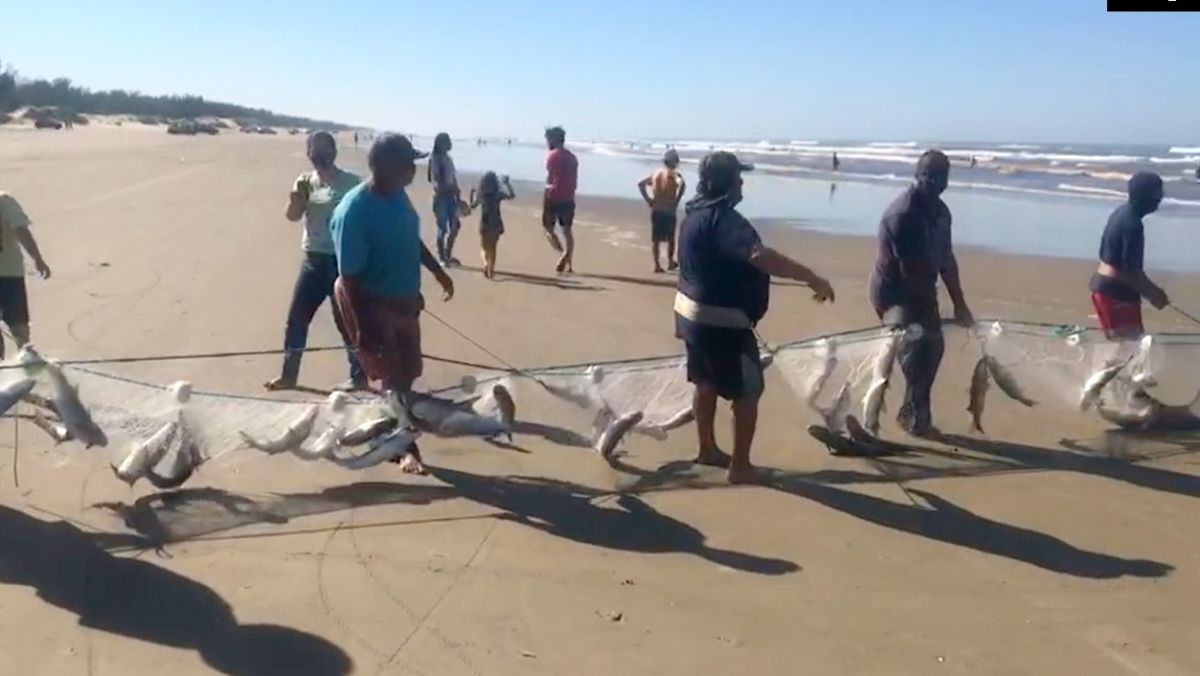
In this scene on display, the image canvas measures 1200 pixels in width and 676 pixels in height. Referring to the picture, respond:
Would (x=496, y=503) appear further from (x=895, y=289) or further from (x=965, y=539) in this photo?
(x=895, y=289)

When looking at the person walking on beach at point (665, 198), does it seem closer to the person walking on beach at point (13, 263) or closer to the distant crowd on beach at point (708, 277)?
the distant crowd on beach at point (708, 277)

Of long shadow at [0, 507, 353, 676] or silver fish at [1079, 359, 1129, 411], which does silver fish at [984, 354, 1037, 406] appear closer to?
silver fish at [1079, 359, 1129, 411]

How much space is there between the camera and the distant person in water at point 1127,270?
7.39 m

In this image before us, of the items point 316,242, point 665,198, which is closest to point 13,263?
point 316,242

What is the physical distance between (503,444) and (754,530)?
173 centimetres

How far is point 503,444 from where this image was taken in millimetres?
6902

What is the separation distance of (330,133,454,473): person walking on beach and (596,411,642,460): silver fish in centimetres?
113

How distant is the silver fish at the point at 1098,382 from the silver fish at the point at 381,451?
14.1ft

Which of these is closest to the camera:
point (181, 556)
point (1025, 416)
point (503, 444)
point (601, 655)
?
point (601, 655)

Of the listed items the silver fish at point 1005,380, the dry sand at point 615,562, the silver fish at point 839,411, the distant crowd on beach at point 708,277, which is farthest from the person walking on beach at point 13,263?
the silver fish at point 1005,380

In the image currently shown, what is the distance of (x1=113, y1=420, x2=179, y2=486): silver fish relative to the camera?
19.0 ft

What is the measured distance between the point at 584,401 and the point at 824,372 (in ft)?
4.86

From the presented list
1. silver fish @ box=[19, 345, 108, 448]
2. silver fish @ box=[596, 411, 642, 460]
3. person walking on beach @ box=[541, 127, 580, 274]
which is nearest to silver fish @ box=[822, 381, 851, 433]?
silver fish @ box=[596, 411, 642, 460]

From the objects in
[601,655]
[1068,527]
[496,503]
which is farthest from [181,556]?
[1068,527]
